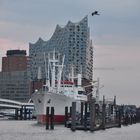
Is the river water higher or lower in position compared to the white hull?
lower

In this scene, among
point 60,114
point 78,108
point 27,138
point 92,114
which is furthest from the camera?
point 78,108

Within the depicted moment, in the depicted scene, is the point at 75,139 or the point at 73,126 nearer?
the point at 75,139

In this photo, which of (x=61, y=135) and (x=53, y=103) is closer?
(x=61, y=135)

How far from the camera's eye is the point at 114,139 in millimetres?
103938

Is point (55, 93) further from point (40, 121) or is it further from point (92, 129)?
point (92, 129)

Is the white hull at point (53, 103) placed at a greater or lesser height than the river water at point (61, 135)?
greater

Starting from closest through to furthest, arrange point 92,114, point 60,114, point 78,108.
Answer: point 92,114
point 60,114
point 78,108

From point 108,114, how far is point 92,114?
71.9 metres

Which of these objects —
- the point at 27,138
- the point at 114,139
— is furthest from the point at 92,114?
the point at 27,138

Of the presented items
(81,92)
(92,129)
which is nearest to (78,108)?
(81,92)

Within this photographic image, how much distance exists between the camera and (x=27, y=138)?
9838cm

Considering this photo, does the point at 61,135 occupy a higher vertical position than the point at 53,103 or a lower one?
lower

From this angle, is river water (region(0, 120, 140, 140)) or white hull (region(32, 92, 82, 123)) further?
white hull (region(32, 92, 82, 123))

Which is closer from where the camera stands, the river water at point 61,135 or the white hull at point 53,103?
the river water at point 61,135
